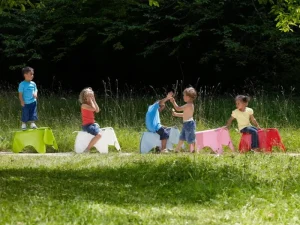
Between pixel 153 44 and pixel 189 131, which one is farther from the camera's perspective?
pixel 153 44

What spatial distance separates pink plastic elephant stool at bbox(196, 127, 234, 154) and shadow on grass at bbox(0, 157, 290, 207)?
6.53ft

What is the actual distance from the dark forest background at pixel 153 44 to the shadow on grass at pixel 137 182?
1106 cm

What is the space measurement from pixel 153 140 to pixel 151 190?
4.20m

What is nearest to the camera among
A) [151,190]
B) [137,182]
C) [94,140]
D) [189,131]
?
[151,190]

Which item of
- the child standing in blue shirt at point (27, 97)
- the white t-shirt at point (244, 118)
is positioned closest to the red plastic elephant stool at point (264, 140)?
the white t-shirt at point (244, 118)

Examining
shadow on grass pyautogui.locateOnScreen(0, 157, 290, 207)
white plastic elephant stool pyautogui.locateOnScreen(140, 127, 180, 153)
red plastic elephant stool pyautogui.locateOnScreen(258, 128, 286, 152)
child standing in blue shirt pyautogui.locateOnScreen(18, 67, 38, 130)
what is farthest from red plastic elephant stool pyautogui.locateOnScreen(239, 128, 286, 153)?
child standing in blue shirt pyautogui.locateOnScreen(18, 67, 38, 130)

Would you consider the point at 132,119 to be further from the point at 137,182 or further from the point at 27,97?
the point at 137,182

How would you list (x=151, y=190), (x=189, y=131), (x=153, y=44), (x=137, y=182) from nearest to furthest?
(x=151, y=190) → (x=137, y=182) → (x=189, y=131) → (x=153, y=44)

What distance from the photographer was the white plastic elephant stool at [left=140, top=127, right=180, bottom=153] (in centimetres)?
1305

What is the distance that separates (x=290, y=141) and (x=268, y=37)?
997cm

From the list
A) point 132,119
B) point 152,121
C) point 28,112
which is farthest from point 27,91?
point 132,119

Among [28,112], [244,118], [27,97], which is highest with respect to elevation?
[27,97]

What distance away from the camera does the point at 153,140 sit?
13109 mm

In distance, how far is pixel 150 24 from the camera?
24031mm
